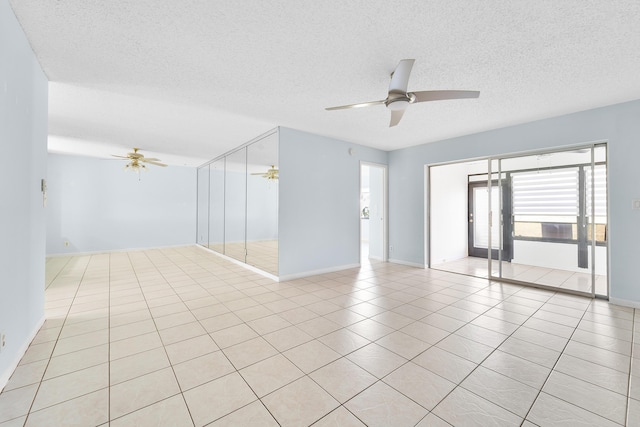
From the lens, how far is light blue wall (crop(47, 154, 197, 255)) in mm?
6977

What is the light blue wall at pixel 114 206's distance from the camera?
6.98m

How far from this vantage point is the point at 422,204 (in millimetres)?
5828

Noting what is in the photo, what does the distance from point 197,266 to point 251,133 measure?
326cm

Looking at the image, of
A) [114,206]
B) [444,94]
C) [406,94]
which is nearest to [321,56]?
[406,94]

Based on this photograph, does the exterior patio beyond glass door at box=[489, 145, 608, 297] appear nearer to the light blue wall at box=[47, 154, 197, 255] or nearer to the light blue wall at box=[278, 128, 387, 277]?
the light blue wall at box=[278, 128, 387, 277]

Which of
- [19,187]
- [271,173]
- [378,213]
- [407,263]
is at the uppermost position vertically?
[271,173]

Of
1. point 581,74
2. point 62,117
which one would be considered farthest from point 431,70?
point 62,117

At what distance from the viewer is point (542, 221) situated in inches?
187

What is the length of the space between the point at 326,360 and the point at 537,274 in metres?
4.86

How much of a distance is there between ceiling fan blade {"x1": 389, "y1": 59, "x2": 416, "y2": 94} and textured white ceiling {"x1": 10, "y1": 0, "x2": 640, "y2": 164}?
229mm

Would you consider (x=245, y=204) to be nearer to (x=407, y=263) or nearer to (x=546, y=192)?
(x=407, y=263)

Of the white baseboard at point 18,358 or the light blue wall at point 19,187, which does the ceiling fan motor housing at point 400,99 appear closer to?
the light blue wall at point 19,187

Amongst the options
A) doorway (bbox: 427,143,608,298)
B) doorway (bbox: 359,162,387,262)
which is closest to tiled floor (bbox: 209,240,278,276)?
doorway (bbox: 359,162,387,262)

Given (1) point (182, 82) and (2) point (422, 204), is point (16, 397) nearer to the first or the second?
(1) point (182, 82)
